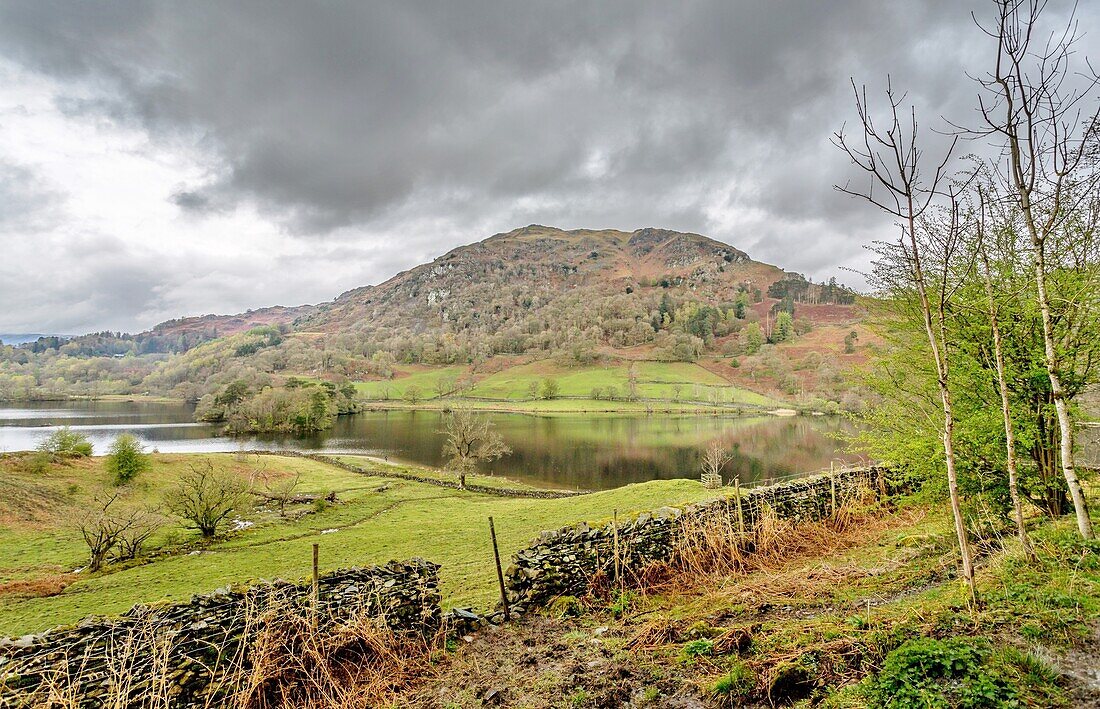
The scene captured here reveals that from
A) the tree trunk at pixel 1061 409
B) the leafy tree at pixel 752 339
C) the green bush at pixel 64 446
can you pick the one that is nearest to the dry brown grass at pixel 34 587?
the green bush at pixel 64 446

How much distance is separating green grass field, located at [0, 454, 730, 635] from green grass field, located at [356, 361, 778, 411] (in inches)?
3491

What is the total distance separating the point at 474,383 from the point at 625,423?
267ft

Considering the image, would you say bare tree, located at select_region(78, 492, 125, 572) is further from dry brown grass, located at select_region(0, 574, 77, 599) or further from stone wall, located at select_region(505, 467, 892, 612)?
stone wall, located at select_region(505, 467, 892, 612)

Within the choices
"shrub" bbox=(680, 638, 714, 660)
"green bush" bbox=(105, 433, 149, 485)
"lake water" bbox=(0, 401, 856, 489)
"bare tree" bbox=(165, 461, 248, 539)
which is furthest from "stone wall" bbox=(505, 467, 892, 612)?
"green bush" bbox=(105, 433, 149, 485)

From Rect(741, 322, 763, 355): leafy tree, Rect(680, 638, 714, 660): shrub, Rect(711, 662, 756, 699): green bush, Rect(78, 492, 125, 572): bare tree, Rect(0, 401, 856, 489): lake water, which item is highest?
Rect(741, 322, 763, 355): leafy tree

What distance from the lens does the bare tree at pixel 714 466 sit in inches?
1252

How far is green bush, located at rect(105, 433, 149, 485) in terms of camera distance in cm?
3153

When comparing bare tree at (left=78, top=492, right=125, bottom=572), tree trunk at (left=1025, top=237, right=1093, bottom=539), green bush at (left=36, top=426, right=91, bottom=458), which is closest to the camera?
tree trunk at (left=1025, top=237, right=1093, bottom=539)

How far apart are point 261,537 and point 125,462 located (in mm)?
16361

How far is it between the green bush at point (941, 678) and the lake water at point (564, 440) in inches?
1286

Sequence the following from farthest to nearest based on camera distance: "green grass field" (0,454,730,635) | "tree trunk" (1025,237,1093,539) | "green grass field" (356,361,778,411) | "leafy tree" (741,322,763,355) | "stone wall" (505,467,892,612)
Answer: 1. "leafy tree" (741,322,763,355)
2. "green grass field" (356,361,778,411)
3. "green grass field" (0,454,730,635)
4. "stone wall" (505,467,892,612)
5. "tree trunk" (1025,237,1093,539)

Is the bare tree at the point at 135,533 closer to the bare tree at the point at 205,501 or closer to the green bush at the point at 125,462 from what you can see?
the bare tree at the point at 205,501

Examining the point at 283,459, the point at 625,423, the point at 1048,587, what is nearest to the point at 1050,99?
the point at 1048,587

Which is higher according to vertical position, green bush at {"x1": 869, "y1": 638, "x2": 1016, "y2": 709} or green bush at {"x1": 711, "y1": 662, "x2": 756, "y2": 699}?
green bush at {"x1": 869, "y1": 638, "x2": 1016, "y2": 709}
